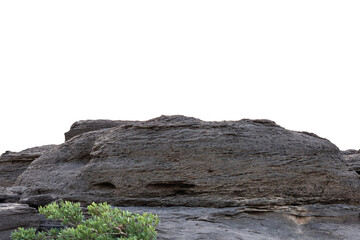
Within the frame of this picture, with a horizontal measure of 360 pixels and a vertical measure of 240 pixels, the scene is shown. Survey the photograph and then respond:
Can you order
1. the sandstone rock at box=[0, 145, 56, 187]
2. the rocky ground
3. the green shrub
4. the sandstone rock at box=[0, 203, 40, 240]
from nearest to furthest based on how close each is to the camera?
1. the green shrub
2. the sandstone rock at box=[0, 203, 40, 240]
3. the rocky ground
4. the sandstone rock at box=[0, 145, 56, 187]

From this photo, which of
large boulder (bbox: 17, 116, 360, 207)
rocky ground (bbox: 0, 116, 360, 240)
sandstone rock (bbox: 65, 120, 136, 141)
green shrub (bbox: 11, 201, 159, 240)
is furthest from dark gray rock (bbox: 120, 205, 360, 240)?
sandstone rock (bbox: 65, 120, 136, 141)

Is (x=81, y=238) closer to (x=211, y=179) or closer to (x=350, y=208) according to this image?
(x=211, y=179)

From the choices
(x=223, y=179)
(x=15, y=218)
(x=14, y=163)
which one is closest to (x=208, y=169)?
(x=223, y=179)

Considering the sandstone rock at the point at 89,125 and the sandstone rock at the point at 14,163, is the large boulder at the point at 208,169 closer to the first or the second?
the sandstone rock at the point at 89,125

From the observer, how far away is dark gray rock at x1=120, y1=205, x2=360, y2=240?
541 inches

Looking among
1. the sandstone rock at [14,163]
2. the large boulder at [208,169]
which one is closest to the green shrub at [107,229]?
the large boulder at [208,169]

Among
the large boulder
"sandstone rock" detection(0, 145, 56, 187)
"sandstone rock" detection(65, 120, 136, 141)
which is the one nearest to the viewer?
the large boulder

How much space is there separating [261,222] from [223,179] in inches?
107

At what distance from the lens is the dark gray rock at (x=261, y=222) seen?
45.1 feet

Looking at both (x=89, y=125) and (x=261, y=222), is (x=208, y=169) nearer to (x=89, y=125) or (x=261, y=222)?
(x=261, y=222)

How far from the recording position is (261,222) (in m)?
16.1

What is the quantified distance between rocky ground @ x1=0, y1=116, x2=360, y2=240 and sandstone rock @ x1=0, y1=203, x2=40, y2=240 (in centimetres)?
225

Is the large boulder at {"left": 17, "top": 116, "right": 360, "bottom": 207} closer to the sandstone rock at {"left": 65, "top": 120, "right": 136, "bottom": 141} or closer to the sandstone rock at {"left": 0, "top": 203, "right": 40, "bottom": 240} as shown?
the sandstone rock at {"left": 0, "top": 203, "right": 40, "bottom": 240}

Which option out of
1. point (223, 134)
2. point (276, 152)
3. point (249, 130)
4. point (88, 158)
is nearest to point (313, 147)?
point (276, 152)
